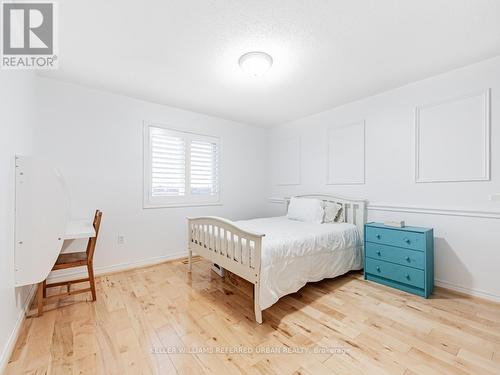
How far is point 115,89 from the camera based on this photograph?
2.99 m

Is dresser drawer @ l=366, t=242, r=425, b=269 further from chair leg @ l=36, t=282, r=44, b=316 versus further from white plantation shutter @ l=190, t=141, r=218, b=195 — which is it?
chair leg @ l=36, t=282, r=44, b=316

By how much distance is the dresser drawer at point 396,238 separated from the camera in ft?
7.96

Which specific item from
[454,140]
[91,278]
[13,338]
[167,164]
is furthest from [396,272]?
[13,338]

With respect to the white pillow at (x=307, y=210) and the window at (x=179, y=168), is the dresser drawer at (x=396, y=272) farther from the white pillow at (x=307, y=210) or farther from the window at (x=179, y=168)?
the window at (x=179, y=168)

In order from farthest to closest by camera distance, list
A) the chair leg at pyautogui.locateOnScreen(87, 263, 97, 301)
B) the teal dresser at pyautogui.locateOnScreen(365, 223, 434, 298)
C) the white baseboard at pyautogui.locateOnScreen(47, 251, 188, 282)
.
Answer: the white baseboard at pyautogui.locateOnScreen(47, 251, 188, 282)
the teal dresser at pyautogui.locateOnScreen(365, 223, 434, 298)
the chair leg at pyautogui.locateOnScreen(87, 263, 97, 301)

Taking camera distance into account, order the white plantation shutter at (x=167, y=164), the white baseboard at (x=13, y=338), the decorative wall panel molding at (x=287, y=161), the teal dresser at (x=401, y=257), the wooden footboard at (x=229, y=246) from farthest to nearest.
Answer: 1. the decorative wall panel molding at (x=287, y=161)
2. the white plantation shutter at (x=167, y=164)
3. the teal dresser at (x=401, y=257)
4. the wooden footboard at (x=229, y=246)
5. the white baseboard at (x=13, y=338)

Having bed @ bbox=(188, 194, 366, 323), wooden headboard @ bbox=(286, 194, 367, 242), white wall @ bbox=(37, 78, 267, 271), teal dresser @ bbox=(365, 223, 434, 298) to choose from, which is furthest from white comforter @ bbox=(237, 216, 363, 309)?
white wall @ bbox=(37, 78, 267, 271)

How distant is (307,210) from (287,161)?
4.37 feet

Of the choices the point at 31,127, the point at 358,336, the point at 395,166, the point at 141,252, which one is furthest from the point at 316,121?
the point at 31,127

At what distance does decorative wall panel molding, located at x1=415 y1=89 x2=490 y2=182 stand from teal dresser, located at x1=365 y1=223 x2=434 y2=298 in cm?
70

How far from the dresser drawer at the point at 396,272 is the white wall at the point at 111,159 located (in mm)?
2609

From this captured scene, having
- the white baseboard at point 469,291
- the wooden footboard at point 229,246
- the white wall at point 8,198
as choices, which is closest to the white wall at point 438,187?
the white baseboard at point 469,291

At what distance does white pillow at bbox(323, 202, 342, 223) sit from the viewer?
338 cm

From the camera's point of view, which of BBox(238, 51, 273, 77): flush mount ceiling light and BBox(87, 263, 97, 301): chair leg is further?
BBox(87, 263, 97, 301): chair leg
